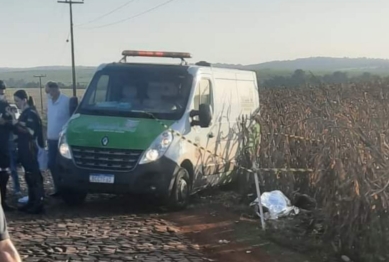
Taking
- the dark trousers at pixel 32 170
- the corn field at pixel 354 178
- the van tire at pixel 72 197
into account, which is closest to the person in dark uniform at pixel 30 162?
the dark trousers at pixel 32 170

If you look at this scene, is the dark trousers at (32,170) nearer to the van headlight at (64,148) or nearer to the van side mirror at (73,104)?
the van headlight at (64,148)

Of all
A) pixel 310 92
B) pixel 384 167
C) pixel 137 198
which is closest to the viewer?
pixel 384 167

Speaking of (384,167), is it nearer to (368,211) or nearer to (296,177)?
(368,211)

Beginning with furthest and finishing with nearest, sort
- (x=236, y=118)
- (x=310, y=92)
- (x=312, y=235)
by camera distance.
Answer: (x=310, y=92), (x=236, y=118), (x=312, y=235)

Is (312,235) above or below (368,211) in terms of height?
below

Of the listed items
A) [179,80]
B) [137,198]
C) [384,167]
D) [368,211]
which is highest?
[179,80]

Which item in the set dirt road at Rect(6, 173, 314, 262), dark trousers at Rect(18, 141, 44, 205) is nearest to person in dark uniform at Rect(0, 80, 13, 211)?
dark trousers at Rect(18, 141, 44, 205)

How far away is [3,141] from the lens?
10.9m

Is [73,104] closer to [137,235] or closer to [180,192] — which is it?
[180,192]

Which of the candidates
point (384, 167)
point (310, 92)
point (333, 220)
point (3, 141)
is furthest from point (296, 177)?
point (310, 92)

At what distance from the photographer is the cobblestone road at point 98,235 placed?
27.5ft

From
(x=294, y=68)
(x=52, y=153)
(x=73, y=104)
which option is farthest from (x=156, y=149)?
(x=294, y=68)

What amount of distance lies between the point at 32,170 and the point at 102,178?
1.07m

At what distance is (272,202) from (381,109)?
2048mm
